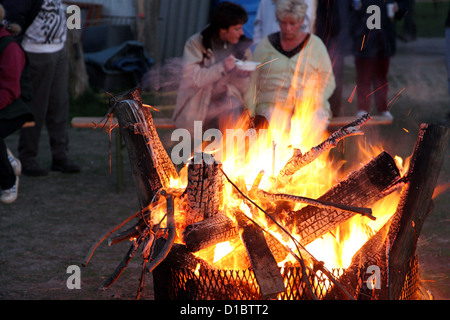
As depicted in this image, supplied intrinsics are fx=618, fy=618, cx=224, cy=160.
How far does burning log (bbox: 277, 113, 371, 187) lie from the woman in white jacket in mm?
2001

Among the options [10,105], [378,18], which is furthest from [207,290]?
[378,18]

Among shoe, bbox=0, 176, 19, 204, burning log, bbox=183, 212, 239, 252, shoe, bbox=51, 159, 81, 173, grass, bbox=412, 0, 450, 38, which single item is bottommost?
grass, bbox=412, 0, 450, 38

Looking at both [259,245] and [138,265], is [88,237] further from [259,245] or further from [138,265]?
[259,245]

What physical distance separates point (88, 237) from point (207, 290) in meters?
2.17

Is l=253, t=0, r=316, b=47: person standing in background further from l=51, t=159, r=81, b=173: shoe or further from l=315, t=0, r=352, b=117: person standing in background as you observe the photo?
l=51, t=159, r=81, b=173: shoe

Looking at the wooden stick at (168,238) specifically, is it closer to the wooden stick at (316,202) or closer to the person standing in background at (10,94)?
the wooden stick at (316,202)

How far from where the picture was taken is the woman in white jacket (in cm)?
501

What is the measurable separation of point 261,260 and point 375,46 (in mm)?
5924

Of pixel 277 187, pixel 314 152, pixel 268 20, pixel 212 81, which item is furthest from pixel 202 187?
pixel 268 20

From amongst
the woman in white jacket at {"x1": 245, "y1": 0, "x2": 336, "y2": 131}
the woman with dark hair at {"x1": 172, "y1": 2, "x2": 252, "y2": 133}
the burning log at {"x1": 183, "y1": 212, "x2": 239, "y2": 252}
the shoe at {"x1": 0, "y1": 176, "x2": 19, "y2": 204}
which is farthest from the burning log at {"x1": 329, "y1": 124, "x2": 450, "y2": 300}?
the shoe at {"x1": 0, "y1": 176, "x2": 19, "y2": 204}

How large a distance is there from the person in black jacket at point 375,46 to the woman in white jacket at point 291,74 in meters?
2.61

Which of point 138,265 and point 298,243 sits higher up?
point 298,243

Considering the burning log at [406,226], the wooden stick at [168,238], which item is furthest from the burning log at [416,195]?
the wooden stick at [168,238]

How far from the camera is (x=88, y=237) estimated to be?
4.56 meters
